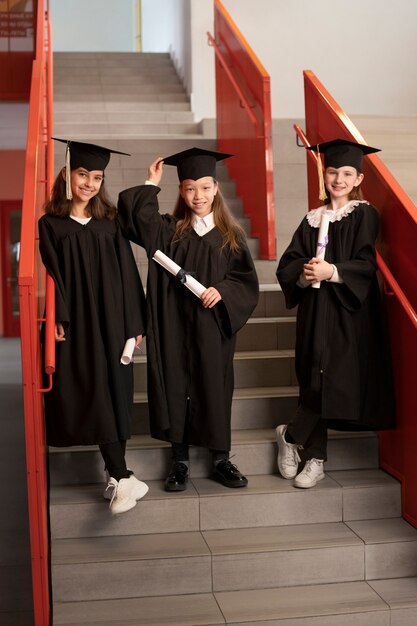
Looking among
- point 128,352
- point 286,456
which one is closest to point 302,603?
point 286,456

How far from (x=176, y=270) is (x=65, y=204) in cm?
57

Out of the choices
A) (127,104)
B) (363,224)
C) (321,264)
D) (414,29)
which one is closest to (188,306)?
(321,264)

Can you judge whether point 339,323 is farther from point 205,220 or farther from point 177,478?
point 177,478

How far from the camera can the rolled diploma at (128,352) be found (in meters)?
3.67

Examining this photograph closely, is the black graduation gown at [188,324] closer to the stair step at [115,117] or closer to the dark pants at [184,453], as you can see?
the dark pants at [184,453]

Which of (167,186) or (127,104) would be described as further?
(127,104)

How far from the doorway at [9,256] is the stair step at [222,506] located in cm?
1051

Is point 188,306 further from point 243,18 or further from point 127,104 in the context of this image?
point 243,18

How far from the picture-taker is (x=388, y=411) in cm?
387

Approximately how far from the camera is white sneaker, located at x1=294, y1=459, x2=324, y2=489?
12.9ft

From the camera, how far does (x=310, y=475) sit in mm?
3938

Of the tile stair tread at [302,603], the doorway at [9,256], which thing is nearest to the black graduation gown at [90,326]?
the tile stair tread at [302,603]

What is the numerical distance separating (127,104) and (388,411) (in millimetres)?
5761

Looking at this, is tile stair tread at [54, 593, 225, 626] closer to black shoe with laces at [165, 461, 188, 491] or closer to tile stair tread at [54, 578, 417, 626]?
tile stair tread at [54, 578, 417, 626]
